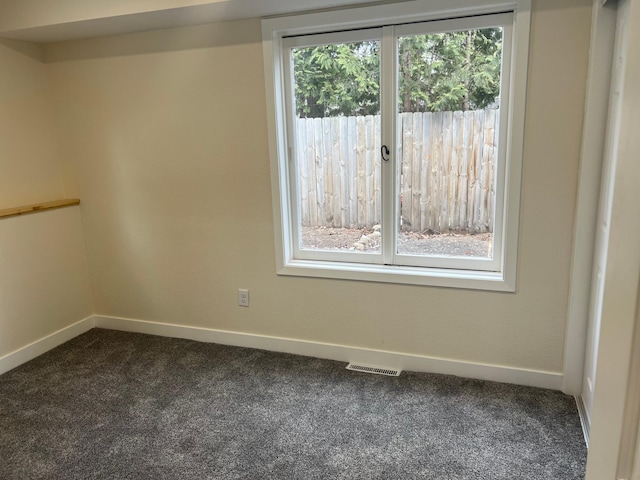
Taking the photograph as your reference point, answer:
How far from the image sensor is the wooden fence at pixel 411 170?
2.41 meters

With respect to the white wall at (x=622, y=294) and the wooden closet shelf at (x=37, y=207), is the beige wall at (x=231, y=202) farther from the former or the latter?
the white wall at (x=622, y=294)

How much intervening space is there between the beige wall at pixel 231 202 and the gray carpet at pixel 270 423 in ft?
0.90

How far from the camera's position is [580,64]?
2051 mm

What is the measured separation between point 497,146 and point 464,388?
1297 mm

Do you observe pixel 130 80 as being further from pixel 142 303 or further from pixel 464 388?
pixel 464 388

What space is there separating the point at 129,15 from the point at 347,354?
228cm

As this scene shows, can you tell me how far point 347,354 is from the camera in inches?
109

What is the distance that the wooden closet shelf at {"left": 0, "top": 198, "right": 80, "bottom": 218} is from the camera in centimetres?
279

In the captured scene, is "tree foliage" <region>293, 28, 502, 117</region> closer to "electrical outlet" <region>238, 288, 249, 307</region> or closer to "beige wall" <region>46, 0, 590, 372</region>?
"beige wall" <region>46, 0, 590, 372</region>

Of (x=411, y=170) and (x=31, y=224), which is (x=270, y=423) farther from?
(x=31, y=224)

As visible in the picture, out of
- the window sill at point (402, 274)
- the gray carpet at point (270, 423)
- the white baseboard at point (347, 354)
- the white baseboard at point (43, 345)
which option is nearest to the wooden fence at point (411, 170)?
the window sill at point (402, 274)

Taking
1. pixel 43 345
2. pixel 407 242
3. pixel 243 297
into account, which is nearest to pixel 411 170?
pixel 407 242

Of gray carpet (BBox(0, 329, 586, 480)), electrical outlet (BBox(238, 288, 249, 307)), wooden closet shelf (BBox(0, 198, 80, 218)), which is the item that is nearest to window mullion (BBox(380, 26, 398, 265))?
gray carpet (BBox(0, 329, 586, 480))

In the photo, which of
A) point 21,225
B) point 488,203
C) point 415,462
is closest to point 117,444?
point 415,462
